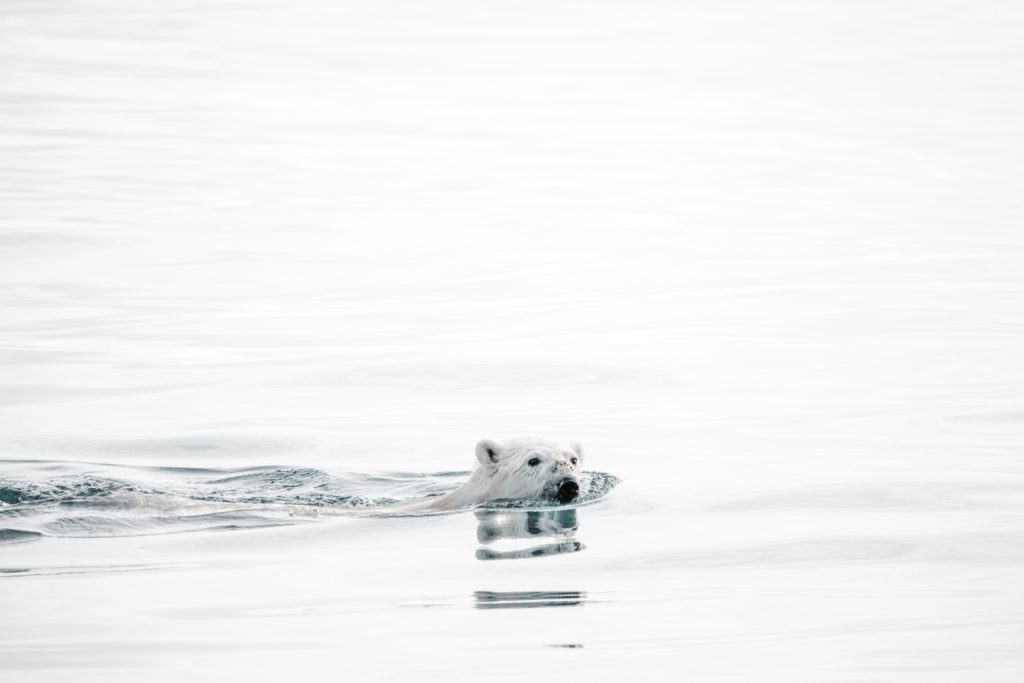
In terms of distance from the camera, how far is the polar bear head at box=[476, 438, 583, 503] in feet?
42.0

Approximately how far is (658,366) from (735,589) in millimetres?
8061

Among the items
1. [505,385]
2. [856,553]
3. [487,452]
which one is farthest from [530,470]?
[505,385]

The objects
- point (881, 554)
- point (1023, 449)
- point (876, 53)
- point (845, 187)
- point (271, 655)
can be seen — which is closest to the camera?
point (271, 655)

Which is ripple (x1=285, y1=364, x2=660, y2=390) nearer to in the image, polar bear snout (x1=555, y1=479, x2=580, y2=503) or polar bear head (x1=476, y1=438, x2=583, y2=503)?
polar bear head (x1=476, y1=438, x2=583, y2=503)

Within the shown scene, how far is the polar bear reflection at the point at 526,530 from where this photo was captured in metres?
11.2

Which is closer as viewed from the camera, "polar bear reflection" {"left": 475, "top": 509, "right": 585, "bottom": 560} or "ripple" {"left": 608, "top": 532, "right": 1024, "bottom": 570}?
"ripple" {"left": 608, "top": 532, "right": 1024, "bottom": 570}

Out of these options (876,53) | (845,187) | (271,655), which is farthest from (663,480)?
(876,53)

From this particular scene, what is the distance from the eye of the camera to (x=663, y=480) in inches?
539

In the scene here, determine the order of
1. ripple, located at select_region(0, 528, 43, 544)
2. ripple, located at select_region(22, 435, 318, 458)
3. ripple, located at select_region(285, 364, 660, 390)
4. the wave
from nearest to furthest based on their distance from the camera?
ripple, located at select_region(0, 528, 43, 544), the wave, ripple, located at select_region(22, 435, 318, 458), ripple, located at select_region(285, 364, 660, 390)

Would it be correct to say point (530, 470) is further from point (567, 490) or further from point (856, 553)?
point (856, 553)

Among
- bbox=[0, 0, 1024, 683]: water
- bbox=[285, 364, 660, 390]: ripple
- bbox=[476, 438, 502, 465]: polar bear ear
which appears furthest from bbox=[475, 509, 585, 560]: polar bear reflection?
bbox=[285, 364, 660, 390]: ripple

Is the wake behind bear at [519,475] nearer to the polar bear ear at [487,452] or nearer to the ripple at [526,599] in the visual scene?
the polar bear ear at [487,452]

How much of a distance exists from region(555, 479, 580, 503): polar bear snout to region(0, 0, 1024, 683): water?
0.78 ft

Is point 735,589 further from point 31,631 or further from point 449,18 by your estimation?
point 449,18
